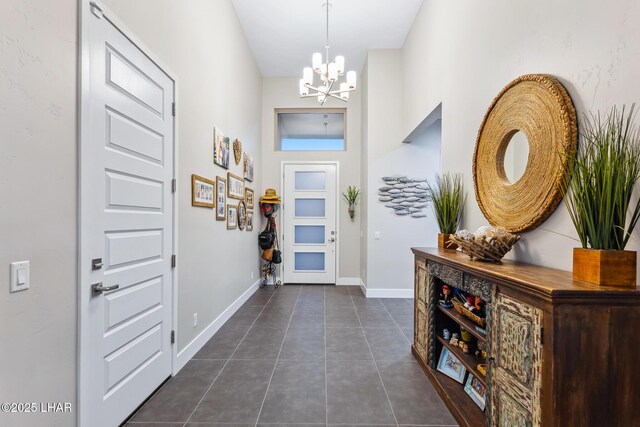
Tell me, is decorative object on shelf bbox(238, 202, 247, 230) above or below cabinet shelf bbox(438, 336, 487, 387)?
above

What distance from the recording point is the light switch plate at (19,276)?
114cm

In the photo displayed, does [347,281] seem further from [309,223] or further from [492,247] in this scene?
[492,247]

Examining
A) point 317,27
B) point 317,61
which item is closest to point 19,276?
point 317,61

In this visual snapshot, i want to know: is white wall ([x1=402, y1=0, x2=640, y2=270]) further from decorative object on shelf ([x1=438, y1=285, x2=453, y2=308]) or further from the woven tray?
decorative object on shelf ([x1=438, y1=285, x2=453, y2=308])

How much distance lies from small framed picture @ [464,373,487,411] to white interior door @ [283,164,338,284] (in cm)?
377

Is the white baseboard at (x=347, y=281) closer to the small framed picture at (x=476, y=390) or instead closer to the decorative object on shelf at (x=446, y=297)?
the decorative object on shelf at (x=446, y=297)

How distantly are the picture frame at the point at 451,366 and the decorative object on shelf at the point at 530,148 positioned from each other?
111 cm

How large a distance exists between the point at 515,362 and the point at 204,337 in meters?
2.70

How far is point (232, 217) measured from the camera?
385 cm

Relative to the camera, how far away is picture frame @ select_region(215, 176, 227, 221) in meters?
3.31

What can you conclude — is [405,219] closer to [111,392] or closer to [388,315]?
[388,315]

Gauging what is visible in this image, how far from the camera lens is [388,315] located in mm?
3926

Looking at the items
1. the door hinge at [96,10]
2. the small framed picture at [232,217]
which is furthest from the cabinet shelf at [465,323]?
the door hinge at [96,10]

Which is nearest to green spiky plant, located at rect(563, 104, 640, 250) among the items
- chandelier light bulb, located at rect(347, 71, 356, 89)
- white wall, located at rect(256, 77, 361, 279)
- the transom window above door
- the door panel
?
the door panel
